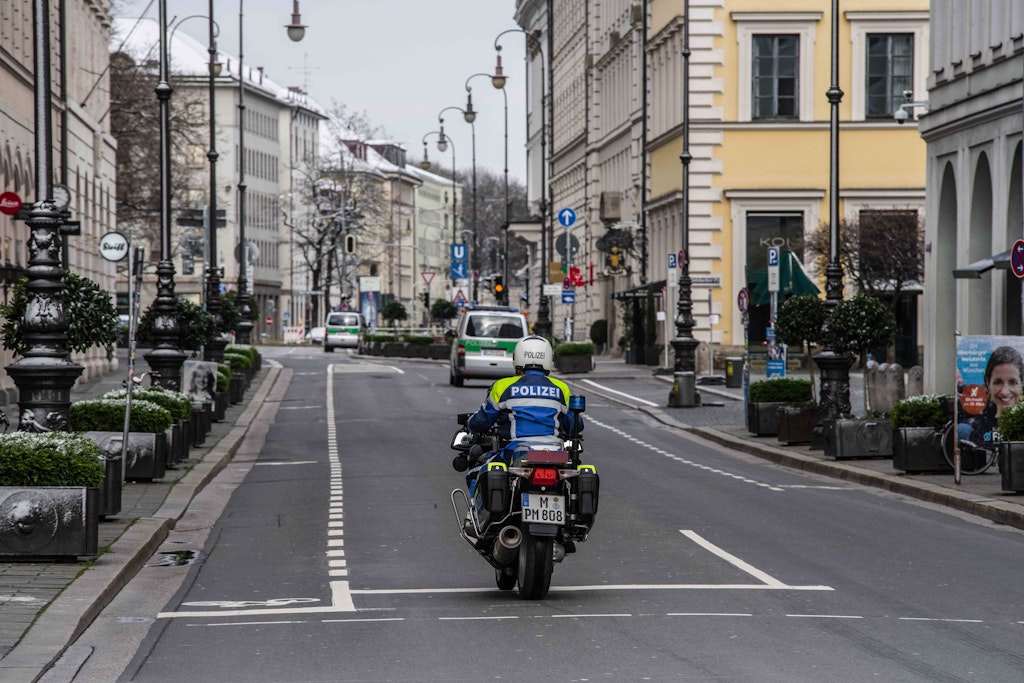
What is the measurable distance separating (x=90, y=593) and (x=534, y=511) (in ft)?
8.99

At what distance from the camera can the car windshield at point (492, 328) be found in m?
51.2

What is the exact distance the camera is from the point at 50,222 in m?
15.9

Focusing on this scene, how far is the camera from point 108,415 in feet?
69.3

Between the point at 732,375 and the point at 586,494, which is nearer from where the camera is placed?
the point at 586,494

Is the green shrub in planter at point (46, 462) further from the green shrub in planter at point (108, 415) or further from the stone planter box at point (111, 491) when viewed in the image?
the green shrub in planter at point (108, 415)

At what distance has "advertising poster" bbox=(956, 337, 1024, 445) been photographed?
2228 cm

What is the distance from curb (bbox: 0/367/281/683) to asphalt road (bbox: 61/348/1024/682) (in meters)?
0.13

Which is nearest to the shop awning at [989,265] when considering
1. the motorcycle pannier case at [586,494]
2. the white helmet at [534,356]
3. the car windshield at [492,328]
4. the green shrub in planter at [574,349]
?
the white helmet at [534,356]

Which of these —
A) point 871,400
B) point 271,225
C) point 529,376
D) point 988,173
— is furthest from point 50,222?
point 271,225

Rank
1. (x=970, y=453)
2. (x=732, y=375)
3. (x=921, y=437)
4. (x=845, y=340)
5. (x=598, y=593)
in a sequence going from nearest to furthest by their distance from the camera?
(x=598, y=593) → (x=970, y=453) → (x=921, y=437) → (x=845, y=340) → (x=732, y=375)

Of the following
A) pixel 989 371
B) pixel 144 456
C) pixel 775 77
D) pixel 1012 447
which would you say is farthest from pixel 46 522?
pixel 775 77

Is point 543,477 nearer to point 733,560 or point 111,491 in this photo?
point 733,560

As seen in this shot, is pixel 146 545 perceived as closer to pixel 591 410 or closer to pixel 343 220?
pixel 591 410

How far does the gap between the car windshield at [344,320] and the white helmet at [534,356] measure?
86281 millimetres
